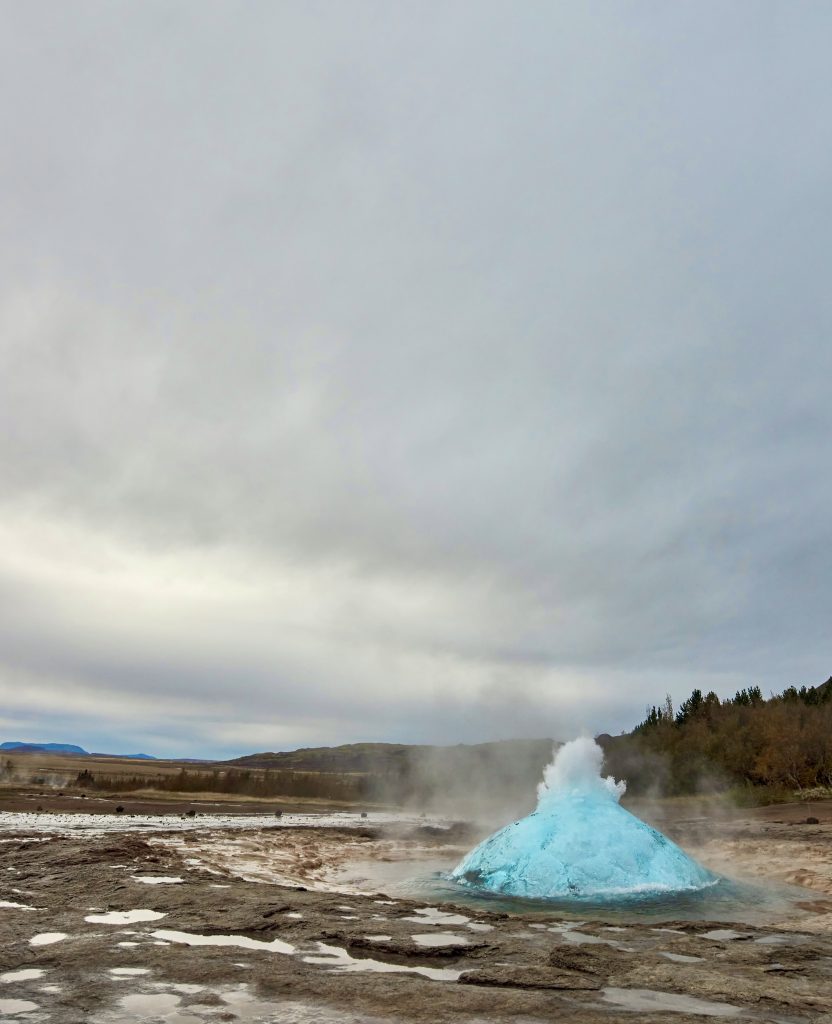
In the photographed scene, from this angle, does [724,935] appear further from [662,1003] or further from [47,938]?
[47,938]

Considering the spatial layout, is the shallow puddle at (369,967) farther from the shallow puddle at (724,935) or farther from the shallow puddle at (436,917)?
the shallow puddle at (724,935)

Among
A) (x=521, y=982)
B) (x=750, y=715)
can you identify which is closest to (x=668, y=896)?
(x=521, y=982)

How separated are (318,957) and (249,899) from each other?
4.75m

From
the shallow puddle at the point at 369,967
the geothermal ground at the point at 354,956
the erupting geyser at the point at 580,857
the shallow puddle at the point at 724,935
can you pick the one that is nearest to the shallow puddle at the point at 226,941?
the geothermal ground at the point at 354,956

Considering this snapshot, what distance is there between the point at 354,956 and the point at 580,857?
440 inches

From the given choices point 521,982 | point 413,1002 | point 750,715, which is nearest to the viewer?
point 413,1002

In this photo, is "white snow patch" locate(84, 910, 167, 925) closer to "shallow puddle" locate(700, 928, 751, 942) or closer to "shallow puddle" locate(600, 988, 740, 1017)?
"shallow puddle" locate(600, 988, 740, 1017)

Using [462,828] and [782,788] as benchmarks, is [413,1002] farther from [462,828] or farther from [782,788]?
[782,788]

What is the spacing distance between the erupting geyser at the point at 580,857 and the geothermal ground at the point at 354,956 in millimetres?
2462

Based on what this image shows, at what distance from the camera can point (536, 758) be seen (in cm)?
6350

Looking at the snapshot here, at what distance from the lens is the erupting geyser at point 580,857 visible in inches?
715

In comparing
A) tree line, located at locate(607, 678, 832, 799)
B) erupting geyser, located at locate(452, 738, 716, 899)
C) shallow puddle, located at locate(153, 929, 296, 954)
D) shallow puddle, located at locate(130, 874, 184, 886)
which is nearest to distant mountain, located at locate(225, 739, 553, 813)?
tree line, located at locate(607, 678, 832, 799)

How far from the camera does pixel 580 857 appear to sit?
18938 millimetres

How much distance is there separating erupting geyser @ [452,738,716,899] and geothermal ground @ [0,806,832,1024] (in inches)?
96.9
